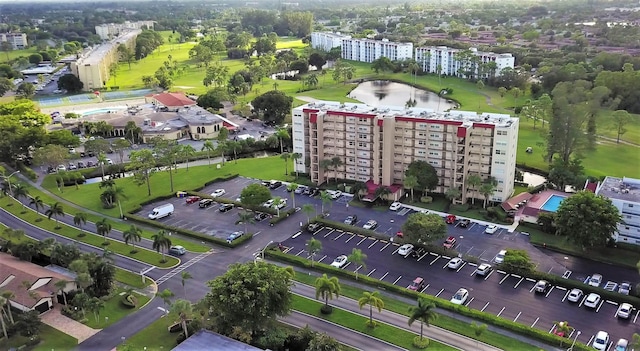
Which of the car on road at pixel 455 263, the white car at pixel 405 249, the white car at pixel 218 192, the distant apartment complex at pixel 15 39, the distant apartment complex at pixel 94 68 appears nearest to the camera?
the car on road at pixel 455 263

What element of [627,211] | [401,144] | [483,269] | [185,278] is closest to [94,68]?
[401,144]

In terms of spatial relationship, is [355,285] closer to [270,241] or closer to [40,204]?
[270,241]

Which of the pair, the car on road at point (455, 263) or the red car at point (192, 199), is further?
the red car at point (192, 199)

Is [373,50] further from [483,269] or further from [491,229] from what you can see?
[483,269]

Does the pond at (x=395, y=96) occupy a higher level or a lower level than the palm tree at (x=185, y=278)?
higher

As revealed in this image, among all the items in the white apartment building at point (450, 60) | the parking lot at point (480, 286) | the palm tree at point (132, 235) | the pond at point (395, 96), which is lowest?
the parking lot at point (480, 286)

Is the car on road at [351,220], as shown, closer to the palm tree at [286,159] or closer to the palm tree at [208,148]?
the palm tree at [286,159]

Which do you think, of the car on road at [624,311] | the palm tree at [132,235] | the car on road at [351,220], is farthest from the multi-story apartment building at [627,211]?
the palm tree at [132,235]

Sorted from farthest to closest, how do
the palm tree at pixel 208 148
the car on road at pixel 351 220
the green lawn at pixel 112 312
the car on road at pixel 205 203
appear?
the palm tree at pixel 208 148, the car on road at pixel 205 203, the car on road at pixel 351 220, the green lawn at pixel 112 312
